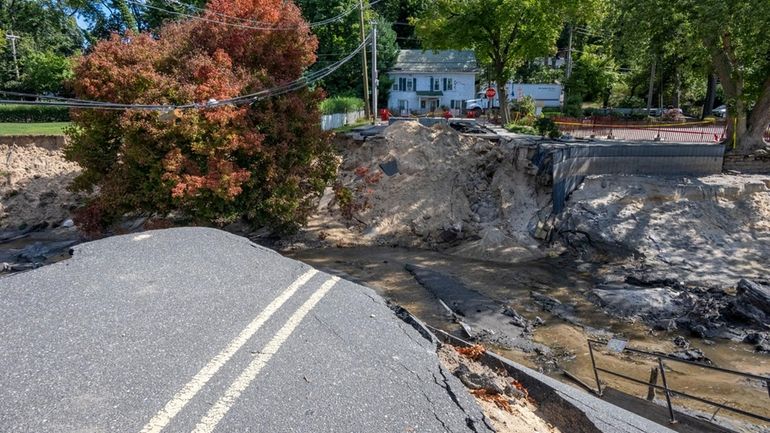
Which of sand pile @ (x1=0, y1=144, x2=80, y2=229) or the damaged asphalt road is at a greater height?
the damaged asphalt road

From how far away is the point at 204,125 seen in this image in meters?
14.3

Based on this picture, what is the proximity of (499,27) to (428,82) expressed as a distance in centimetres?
2697

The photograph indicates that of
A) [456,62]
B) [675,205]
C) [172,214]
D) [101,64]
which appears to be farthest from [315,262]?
[456,62]

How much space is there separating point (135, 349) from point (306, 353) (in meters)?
1.58

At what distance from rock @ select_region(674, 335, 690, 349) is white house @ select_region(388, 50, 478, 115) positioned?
149ft

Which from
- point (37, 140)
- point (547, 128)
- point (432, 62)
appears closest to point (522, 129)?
point (547, 128)

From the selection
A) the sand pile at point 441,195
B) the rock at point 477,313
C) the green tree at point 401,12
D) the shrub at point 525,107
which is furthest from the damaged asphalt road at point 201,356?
the green tree at point 401,12

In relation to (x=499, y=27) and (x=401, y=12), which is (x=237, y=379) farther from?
(x=401, y=12)

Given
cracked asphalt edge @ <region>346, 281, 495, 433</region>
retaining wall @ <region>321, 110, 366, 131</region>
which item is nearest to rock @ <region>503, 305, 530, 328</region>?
cracked asphalt edge @ <region>346, 281, 495, 433</region>

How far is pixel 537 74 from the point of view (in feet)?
187

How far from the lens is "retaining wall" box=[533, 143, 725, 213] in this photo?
60.1 ft

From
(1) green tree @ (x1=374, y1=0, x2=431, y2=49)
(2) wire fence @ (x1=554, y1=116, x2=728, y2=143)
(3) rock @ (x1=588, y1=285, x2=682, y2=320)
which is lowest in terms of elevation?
(3) rock @ (x1=588, y1=285, x2=682, y2=320)

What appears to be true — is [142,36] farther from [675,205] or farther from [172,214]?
[675,205]

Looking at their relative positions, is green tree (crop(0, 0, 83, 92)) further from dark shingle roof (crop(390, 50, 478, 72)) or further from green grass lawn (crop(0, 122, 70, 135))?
dark shingle roof (crop(390, 50, 478, 72))
